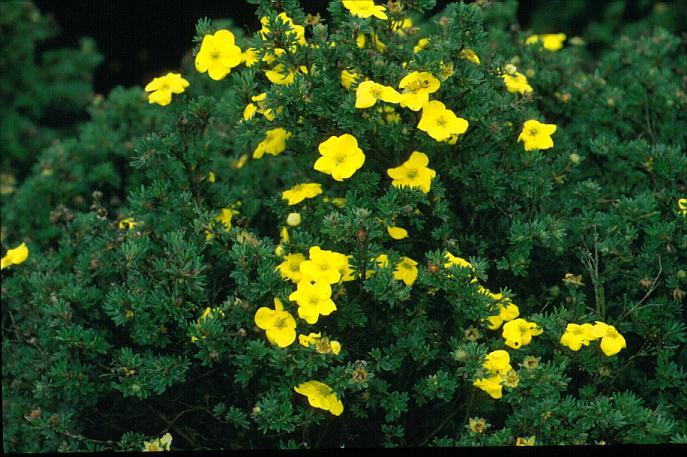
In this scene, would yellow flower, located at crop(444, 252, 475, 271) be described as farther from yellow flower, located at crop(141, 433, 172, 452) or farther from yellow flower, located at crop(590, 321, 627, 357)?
yellow flower, located at crop(141, 433, 172, 452)

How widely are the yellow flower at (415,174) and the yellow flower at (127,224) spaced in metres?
0.74

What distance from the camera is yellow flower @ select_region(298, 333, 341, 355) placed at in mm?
1791

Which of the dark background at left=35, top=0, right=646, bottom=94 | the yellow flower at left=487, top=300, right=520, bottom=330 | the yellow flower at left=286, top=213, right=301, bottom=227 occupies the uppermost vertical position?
the yellow flower at left=286, top=213, right=301, bottom=227

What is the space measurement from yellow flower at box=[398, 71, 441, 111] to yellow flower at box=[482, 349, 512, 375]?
23.5 inches

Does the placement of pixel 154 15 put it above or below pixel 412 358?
below

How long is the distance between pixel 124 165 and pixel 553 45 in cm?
174

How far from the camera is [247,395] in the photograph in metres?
2.12

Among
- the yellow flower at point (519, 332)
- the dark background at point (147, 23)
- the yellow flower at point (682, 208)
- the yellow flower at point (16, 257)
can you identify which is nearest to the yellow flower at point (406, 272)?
the yellow flower at point (519, 332)

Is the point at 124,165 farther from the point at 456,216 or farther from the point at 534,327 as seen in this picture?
the point at 534,327

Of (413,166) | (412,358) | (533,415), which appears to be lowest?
(412,358)

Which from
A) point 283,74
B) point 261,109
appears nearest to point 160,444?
Answer: point 261,109

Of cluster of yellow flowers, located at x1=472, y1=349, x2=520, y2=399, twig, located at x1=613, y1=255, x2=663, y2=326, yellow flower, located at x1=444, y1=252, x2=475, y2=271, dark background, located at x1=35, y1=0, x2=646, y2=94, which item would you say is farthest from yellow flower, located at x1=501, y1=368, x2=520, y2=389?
dark background, located at x1=35, y1=0, x2=646, y2=94

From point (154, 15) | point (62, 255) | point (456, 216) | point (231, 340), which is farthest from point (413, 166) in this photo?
point (154, 15)

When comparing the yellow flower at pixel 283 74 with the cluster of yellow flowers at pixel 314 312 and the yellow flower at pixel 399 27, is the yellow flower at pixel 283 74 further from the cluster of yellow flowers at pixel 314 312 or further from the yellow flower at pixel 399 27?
the cluster of yellow flowers at pixel 314 312
